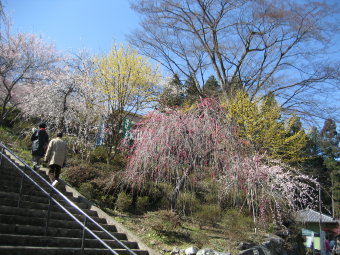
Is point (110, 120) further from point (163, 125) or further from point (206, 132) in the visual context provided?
point (206, 132)

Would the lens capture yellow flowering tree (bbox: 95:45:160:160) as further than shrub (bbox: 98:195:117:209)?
Yes

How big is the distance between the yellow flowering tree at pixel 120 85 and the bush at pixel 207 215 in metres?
6.09

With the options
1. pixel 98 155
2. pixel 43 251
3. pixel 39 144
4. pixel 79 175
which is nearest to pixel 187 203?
pixel 79 175

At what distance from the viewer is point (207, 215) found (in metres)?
10.1

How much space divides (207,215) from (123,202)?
2.81 meters

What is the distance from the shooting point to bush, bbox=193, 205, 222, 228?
10000mm

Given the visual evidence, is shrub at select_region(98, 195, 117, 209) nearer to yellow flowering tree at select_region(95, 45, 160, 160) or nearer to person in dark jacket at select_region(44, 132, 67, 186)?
person in dark jacket at select_region(44, 132, 67, 186)

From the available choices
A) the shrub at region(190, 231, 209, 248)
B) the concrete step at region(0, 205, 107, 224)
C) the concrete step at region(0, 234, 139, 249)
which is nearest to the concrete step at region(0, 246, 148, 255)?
the concrete step at region(0, 234, 139, 249)

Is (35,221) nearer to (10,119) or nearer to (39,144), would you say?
(39,144)

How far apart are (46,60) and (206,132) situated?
46.8 ft

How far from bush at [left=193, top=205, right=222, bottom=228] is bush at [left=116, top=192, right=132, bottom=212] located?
2.26 m

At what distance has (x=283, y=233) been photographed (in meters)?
12.5

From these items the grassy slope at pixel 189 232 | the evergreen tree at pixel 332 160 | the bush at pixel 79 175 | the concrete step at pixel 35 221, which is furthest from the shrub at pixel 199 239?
the evergreen tree at pixel 332 160

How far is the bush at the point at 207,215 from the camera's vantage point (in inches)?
394
